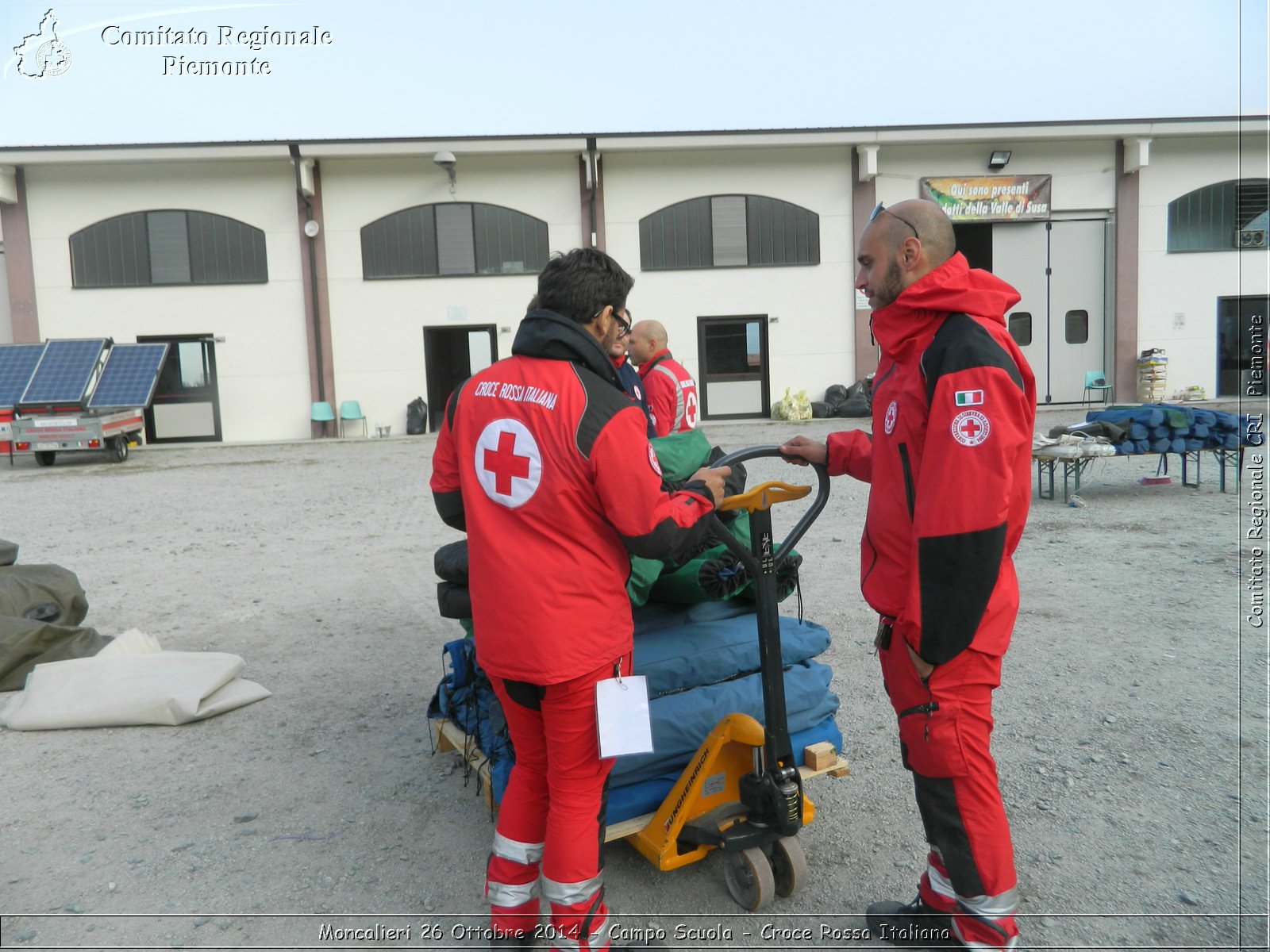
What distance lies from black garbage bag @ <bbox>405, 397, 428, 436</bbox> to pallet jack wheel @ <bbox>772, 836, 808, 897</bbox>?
18635 millimetres

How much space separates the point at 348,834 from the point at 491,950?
0.94 m

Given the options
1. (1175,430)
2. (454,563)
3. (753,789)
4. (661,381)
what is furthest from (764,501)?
(1175,430)

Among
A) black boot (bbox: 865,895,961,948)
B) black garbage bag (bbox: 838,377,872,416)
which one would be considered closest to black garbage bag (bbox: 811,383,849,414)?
black garbage bag (bbox: 838,377,872,416)

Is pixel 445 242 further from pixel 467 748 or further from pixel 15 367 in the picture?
pixel 467 748

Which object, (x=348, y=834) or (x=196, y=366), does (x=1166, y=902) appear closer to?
(x=348, y=834)

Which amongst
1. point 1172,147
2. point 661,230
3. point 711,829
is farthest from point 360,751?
point 1172,147

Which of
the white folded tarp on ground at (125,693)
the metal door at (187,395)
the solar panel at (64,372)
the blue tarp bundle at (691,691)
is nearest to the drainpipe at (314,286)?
the metal door at (187,395)

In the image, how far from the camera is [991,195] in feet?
70.6

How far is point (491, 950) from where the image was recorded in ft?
9.01

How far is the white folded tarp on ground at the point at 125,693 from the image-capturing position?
14.5ft

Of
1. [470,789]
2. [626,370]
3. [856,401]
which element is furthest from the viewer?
[856,401]

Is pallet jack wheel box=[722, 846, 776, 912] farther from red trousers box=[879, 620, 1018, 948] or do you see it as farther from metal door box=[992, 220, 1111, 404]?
metal door box=[992, 220, 1111, 404]

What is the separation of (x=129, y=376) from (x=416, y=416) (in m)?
5.70

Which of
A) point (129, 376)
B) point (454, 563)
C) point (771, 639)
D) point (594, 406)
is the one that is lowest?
point (771, 639)
